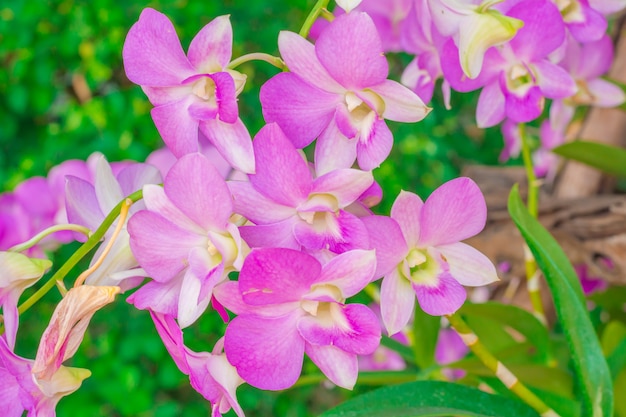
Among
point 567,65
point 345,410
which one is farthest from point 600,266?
point 345,410

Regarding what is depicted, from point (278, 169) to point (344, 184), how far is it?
0.03 m

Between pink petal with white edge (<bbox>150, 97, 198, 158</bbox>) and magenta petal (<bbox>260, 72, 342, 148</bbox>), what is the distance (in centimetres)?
4

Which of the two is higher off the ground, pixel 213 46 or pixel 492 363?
pixel 213 46

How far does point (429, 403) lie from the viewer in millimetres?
503

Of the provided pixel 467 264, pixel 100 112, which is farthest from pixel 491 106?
pixel 100 112

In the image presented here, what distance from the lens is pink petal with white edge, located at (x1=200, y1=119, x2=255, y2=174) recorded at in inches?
14.6

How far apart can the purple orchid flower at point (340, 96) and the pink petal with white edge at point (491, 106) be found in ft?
0.53

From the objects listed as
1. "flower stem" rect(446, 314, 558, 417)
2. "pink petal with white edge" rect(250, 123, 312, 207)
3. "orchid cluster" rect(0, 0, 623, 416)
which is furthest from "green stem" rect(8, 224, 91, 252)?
"flower stem" rect(446, 314, 558, 417)

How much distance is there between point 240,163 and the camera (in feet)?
1.22

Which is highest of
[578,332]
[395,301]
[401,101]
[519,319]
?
[401,101]

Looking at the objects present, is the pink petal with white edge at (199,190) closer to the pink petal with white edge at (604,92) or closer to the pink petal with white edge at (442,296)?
the pink petal with white edge at (442,296)

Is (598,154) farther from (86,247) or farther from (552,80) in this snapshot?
(86,247)

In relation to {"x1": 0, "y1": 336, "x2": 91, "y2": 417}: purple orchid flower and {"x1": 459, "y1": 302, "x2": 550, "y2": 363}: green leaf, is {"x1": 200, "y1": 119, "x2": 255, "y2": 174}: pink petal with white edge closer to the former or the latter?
{"x1": 0, "y1": 336, "x2": 91, "y2": 417}: purple orchid flower

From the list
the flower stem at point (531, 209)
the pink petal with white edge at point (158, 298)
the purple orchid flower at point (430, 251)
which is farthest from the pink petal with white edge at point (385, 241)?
the flower stem at point (531, 209)
